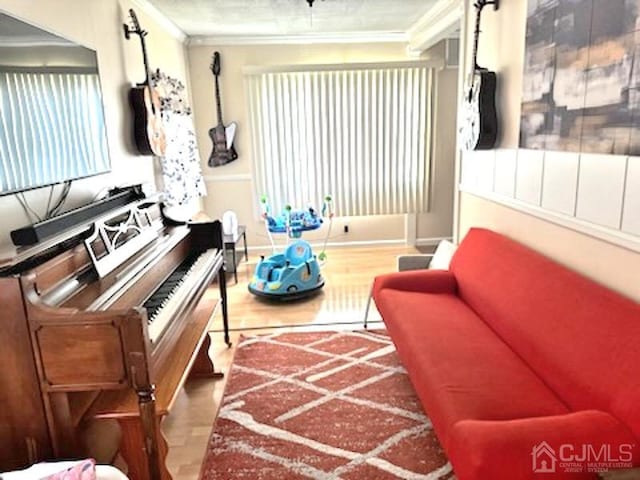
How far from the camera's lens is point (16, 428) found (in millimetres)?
1560

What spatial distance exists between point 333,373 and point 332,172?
290 centimetres

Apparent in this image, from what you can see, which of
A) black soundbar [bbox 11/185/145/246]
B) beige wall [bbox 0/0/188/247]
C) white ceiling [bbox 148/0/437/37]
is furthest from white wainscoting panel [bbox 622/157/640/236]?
white ceiling [bbox 148/0/437/37]

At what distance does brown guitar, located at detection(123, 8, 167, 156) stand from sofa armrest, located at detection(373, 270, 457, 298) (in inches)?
74.2

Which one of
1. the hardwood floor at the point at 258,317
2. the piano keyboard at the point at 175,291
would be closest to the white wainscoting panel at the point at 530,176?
the hardwood floor at the point at 258,317

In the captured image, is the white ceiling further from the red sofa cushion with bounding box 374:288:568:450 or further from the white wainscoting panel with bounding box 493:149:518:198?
the red sofa cushion with bounding box 374:288:568:450

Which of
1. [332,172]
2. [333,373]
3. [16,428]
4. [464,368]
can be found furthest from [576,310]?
[332,172]

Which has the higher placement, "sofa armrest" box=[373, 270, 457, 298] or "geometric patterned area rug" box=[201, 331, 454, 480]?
"sofa armrest" box=[373, 270, 457, 298]

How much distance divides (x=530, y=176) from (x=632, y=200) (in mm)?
779

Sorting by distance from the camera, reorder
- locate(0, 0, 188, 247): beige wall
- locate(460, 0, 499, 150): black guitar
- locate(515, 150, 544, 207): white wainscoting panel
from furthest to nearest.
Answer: locate(460, 0, 499, 150): black guitar, locate(515, 150, 544, 207): white wainscoting panel, locate(0, 0, 188, 247): beige wall

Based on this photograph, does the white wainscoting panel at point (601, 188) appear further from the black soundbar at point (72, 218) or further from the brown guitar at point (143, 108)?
the brown guitar at point (143, 108)

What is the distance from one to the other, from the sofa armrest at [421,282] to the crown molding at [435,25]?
2017 mm

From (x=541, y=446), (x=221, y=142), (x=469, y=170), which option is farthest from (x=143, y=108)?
(x=541, y=446)

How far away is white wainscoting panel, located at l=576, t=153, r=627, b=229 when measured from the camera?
1.77 m

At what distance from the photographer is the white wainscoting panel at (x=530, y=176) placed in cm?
236
